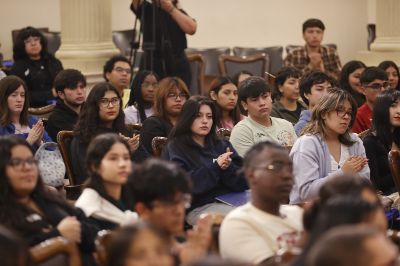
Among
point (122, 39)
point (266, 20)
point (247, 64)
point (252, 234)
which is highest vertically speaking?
point (266, 20)

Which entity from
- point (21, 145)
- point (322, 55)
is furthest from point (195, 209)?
point (322, 55)

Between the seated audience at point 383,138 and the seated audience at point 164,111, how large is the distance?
109 centimetres

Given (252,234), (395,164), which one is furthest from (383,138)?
(252,234)

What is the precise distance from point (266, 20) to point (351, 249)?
31.9 ft

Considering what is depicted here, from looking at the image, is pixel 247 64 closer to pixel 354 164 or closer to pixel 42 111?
pixel 42 111

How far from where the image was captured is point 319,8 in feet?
38.2

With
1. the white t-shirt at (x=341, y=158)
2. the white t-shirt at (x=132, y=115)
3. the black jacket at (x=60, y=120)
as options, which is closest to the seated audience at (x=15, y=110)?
the black jacket at (x=60, y=120)

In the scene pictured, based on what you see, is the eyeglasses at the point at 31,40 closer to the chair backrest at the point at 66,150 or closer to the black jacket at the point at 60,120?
the black jacket at the point at 60,120

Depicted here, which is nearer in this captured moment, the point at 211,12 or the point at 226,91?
the point at 226,91

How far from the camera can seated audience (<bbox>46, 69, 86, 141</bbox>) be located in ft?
18.2

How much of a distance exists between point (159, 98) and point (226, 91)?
0.80 meters

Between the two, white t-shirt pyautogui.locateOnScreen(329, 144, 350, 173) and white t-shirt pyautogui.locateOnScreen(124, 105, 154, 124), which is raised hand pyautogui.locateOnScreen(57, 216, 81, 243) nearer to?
white t-shirt pyautogui.locateOnScreen(329, 144, 350, 173)

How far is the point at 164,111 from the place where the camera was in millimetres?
5445

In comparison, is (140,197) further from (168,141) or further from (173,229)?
(168,141)
